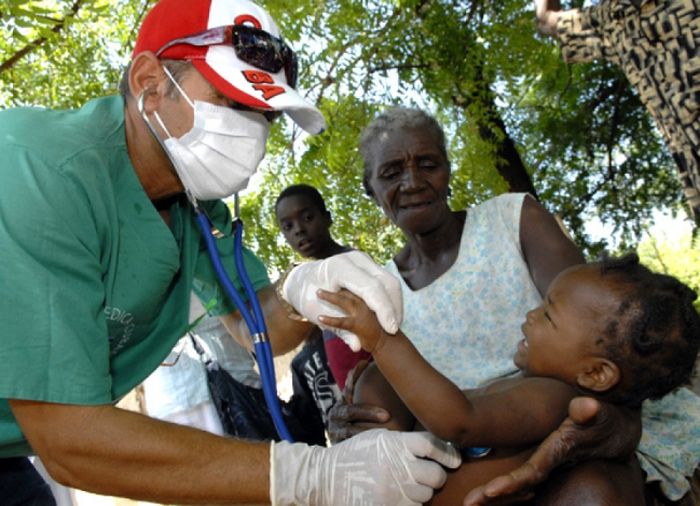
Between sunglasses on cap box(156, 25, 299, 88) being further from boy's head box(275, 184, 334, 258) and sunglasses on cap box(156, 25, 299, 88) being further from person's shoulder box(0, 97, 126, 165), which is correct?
boy's head box(275, 184, 334, 258)

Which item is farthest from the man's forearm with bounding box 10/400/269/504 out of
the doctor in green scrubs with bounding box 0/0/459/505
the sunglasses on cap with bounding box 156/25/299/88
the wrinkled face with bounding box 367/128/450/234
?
the wrinkled face with bounding box 367/128/450/234

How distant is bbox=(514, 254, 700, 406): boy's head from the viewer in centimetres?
178

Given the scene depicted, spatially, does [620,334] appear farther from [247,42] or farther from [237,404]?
[237,404]

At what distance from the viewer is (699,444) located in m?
1.99

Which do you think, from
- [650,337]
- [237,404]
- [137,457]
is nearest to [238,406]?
[237,404]

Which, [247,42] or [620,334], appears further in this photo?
[247,42]

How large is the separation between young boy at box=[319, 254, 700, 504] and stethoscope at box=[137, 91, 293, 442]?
263 millimetres

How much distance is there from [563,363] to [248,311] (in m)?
0.87

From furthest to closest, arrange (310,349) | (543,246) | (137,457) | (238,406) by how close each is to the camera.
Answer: (238,406)
(310,349)
(543,246)
(137,457)

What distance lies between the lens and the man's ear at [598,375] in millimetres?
1795

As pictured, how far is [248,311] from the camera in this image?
206cm

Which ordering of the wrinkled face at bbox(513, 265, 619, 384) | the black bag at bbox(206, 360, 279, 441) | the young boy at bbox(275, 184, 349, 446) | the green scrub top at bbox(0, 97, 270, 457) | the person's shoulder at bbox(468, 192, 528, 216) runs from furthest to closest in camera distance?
the black bag at bbox(206, 360, 279, 441) < the young boy at bbox(275, 184, 349, 446) < the person's shoulder at bbox(468, 192, 528, 216) < the wrinkled face at bbox(513, 265, 619, 384) < the green scrub top at bbox(0, 97, 270, 457)

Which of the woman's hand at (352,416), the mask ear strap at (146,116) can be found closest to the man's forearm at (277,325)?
the woman's hand at (352,416)

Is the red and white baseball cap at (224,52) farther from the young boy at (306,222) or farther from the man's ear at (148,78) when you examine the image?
the young boy at (306,222)
